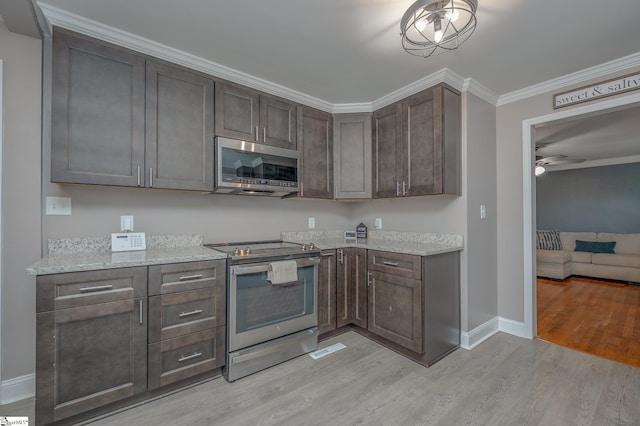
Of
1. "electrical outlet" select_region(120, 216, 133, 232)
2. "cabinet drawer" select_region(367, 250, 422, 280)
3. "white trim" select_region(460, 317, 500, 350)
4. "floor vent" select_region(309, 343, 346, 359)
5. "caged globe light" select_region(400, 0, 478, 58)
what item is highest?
"caged globe light" select_region(400, 0, 478, 58)

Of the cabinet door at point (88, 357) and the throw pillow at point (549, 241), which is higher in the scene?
the throw pillow at point (549, 241)

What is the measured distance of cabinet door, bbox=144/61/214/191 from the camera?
2064mm

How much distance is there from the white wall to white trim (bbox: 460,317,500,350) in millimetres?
3298

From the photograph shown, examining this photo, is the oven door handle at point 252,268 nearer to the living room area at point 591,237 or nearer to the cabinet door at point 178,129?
the cabinet door at point 178,129

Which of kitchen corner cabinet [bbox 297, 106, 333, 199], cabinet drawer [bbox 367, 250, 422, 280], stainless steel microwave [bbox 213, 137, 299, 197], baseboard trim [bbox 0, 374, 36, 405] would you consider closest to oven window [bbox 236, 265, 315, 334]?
cabinet drawer [bbox 367, 250, 422, 280]

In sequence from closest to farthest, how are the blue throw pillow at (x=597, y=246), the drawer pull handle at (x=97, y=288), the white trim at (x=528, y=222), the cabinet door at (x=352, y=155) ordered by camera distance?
the drawer pull handle at (x=97, y=288), the white trim at (x=528, y=222), the cabinet door at (x=352, y=155), the blue throw pillow at (x=597, y=246)

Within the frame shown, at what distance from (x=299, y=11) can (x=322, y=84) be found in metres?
0.97

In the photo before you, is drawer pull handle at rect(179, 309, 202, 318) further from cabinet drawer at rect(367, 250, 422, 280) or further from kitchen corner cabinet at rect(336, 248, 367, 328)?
cabinet drawer at rect(367, 250, 422, 280)

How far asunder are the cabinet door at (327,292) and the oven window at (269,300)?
183 millimetres

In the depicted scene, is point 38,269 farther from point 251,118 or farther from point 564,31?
point 564,31

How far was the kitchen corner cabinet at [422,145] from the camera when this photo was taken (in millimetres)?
2506

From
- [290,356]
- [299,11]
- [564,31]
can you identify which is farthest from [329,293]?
[564,31]

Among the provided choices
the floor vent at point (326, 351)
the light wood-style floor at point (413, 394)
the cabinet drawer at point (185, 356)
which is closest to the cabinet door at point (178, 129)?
the cabinet drawer at point (185, 356)

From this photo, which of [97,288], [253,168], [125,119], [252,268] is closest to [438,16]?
[253,168]
